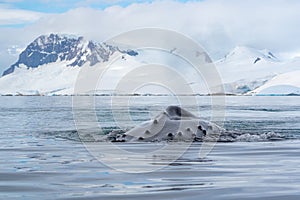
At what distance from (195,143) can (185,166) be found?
221 inches

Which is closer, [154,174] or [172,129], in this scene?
[154,174]

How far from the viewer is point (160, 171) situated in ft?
35.8

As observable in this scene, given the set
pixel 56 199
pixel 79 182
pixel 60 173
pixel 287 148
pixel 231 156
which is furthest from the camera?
pixel 287 148

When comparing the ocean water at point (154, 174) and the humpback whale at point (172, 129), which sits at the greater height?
the humpback whale at point (172, 129)

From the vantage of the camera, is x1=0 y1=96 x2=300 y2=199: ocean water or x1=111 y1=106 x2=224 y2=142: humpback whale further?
x1=111 y1=106 x2=224 y2=142: humpback whale

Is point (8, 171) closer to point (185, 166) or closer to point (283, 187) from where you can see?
point (185, 166)

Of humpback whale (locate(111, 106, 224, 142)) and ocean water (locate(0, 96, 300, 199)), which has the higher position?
humpback whale (locate(111, 106, 224, 142))

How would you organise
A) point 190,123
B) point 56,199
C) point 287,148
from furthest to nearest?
point 190,123 < point 287,148 < point 56,199

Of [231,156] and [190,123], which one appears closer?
[231,156]

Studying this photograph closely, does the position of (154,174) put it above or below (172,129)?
below

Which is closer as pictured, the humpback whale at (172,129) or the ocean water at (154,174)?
the ocean water at (154,174)

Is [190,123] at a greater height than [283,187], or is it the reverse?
[190,123]

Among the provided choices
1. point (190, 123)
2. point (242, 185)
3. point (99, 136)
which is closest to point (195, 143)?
point (190, 123)

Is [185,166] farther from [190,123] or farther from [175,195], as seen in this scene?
[190,123]
